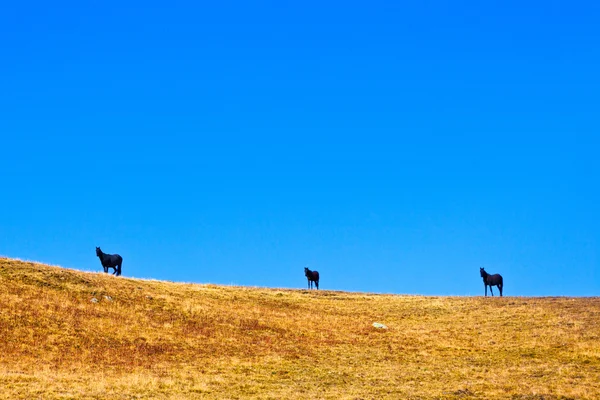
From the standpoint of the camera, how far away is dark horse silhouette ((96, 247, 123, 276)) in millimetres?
48281

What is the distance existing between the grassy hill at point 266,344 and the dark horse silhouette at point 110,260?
11.3 feet

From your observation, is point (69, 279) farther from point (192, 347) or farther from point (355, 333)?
point (355, 333)

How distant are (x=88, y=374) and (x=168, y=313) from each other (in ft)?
42.8

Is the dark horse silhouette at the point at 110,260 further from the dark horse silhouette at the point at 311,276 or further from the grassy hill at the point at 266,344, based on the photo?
the dark horse silhouette at the point at 311,276

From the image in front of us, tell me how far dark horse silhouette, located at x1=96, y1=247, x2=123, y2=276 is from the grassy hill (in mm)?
3439

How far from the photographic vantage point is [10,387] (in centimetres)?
2120

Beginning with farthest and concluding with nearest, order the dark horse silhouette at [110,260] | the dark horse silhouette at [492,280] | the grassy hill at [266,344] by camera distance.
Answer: the dark horse silhouette at [492,280] < the dark horse silhouette at [110,260] < the grassy hill at [266,344]

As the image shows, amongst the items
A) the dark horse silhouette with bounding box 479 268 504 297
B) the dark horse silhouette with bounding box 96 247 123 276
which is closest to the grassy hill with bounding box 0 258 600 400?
the dark horse silhouette with bounding box 96 247 123 276

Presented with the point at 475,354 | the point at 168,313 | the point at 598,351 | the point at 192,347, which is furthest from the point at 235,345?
the point at 598,351

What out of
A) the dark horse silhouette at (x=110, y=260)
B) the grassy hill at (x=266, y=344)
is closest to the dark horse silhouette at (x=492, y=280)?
the grassy hill at (x=266, y=344)

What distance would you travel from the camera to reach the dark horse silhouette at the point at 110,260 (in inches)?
1901

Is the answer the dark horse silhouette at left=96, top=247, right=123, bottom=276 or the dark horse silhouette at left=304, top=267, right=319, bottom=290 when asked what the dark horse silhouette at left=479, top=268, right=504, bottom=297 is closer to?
the dark horse silhouette at left=304, top=267, right=319, bottom=290

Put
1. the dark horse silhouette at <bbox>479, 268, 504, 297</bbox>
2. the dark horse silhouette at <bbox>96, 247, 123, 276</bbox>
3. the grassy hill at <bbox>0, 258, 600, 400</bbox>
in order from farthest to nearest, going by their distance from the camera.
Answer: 1. the dark horse silhouette at <bbox>479, 268, 504, 297</bbox>
2. the dark horse silhouette at <bbox>96, 247, 123, 276</bbox>
3. the grassy hill at <bbox>0, 258, 600, 400</bbox>

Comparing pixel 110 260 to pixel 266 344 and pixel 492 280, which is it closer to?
pixel 266 344
